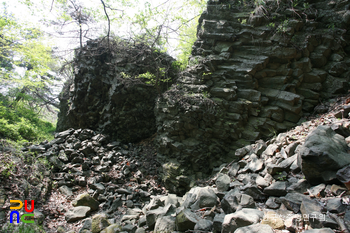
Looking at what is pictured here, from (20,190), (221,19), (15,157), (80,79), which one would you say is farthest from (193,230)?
(80,79)

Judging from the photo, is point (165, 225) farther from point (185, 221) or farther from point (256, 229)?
point (256, 229)

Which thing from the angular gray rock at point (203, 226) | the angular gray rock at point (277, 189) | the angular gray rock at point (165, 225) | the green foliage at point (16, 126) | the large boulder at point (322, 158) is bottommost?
the angular gray rock at point (165, 225)

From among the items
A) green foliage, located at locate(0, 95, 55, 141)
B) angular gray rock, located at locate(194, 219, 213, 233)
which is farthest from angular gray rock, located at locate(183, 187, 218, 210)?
green foliage, located at locate(0, 95, 55, 141)

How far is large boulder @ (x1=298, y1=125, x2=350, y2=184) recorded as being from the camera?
8.96ft

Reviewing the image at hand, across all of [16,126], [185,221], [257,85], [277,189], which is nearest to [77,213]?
[185,221]

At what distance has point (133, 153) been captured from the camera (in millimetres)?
8766

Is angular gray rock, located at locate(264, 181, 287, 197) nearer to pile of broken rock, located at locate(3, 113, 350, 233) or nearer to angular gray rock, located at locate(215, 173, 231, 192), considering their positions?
pile of broken rock, located at locate(3, 113, 350, 233)

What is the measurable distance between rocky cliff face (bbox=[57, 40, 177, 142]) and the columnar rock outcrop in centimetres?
271

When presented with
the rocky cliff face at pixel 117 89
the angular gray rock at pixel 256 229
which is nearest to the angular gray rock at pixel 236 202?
the angular gray rock at pixel 256 229

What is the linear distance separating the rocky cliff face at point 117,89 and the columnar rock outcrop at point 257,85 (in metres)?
2.71

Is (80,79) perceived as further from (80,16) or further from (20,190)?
(20,190)

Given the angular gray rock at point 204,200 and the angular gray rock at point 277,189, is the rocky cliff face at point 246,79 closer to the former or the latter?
the angular gray rock at point 204,200

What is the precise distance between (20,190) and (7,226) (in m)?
1.18

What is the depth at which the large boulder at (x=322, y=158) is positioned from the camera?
8.96ft
